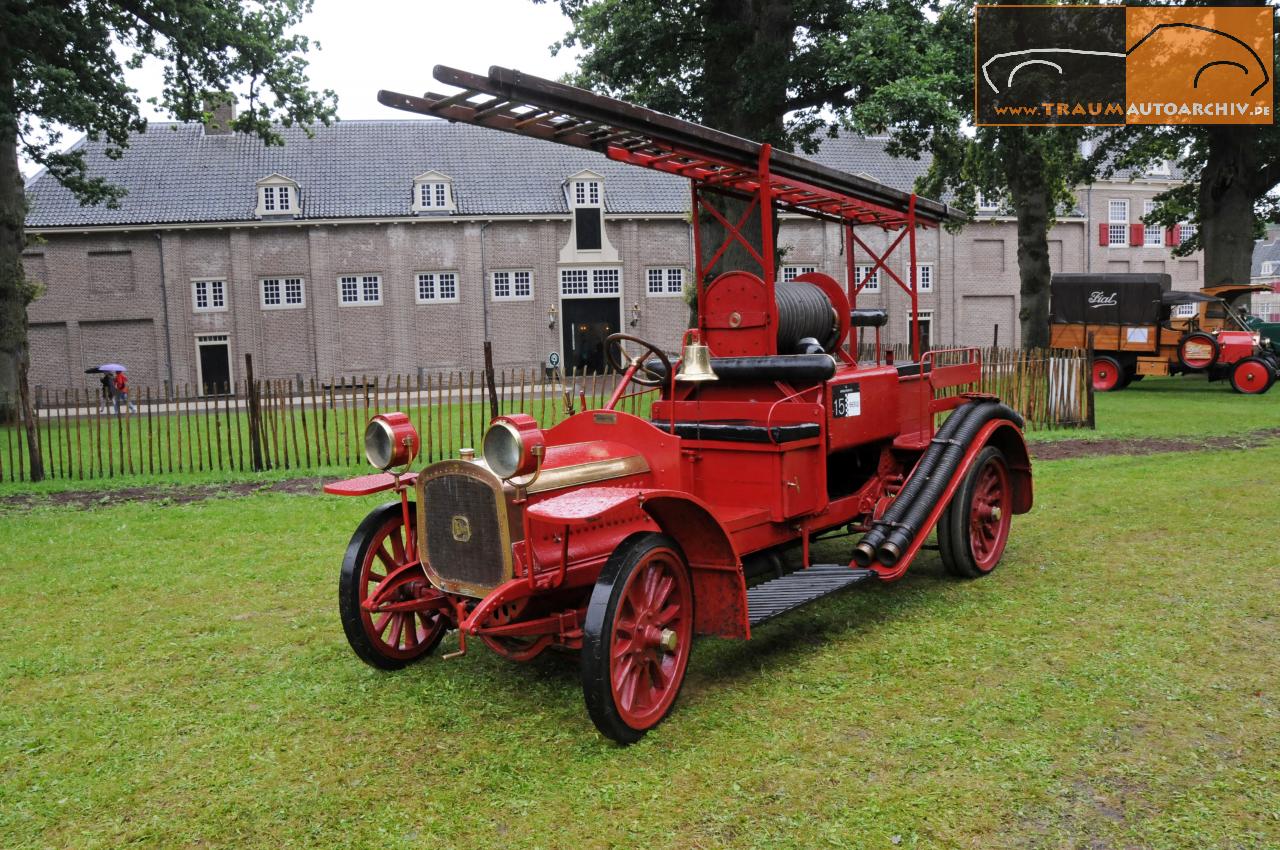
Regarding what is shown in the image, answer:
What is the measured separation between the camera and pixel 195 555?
7742 mm

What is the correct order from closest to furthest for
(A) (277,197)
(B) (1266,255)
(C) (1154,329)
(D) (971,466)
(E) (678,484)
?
(E) (678,484)
(D) (971,466)
(C) (1154,329)
(A) (277,197)
(B) (1266,255)

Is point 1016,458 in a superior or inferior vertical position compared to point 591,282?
inferior

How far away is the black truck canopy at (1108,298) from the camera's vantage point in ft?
73.0

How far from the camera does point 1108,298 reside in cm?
2278

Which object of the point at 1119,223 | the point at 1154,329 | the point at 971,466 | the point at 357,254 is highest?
the point at 1119,223

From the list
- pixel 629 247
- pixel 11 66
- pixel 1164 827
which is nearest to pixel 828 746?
pixel 1164 827

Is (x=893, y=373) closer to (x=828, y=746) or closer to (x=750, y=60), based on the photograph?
(x=828, y=746)

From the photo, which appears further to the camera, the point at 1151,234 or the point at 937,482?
the point at 1151,234

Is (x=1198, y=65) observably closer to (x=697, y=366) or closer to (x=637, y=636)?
(x=697, y=366)

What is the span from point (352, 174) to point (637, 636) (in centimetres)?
3422

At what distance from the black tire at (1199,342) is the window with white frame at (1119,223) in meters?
23.0

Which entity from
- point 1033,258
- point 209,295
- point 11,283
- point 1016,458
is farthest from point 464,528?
point 209,295

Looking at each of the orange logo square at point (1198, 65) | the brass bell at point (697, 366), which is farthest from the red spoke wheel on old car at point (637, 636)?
the orange logo square at point (1198, 65)

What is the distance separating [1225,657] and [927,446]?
2165 mm
